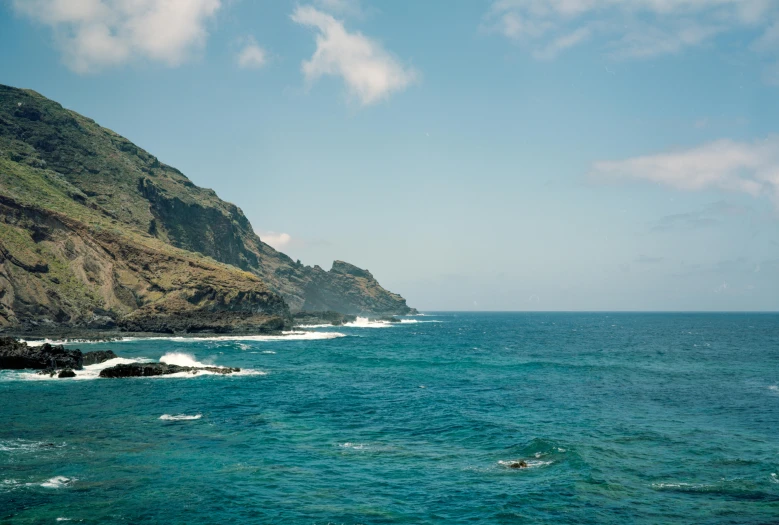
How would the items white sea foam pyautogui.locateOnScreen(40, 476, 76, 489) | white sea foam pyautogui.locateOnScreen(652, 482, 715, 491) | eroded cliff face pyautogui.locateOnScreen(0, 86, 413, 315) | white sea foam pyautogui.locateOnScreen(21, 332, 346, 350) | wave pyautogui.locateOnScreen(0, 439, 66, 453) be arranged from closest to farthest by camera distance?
white sea foam pyautogui.locateOnScreen(40, 476, 76, 489) → white sea foam pyautogui.locateOnScreen(652, 482, 715, 491) → wave pyautogui.locateOnScreen(0, 439, 66, 453) → white sea foam pyautogui.locateOnScreen(21, 332, 346, 350) → eroded cliff face pyautogui.locateOnScreen(0, 86, 413, 315)

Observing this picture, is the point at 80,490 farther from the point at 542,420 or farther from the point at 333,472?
the point at 542,420

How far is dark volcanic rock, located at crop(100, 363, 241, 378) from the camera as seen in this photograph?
59.2 metres

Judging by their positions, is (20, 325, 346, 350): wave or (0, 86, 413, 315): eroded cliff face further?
(0, 86, 413, 315): eroded cliff face

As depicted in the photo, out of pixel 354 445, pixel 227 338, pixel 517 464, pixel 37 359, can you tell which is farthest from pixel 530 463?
pixel 227 338

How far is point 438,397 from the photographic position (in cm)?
5112

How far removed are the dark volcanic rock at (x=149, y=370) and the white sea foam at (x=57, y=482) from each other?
121 feet

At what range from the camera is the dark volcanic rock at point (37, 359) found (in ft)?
204

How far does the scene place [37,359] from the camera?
207 ft

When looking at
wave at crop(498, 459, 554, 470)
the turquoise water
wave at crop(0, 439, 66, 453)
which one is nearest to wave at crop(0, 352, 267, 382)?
the turquoise water

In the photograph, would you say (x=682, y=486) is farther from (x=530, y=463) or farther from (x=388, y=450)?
(x=388, y=450)

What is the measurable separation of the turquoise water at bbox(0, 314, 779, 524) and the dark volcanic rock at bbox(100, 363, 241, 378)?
2.58 metres

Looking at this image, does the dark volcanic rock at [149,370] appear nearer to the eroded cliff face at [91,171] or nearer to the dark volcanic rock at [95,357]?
the dark volcanic rock at [95,357]

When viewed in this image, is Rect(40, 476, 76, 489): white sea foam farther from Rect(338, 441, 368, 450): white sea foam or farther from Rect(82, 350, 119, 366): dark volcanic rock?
Rect(82, 350, 119, 366): dark volcanic rock

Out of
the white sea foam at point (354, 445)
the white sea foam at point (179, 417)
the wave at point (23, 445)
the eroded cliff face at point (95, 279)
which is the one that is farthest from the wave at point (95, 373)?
the eroded cliff face at point (95, 279)
